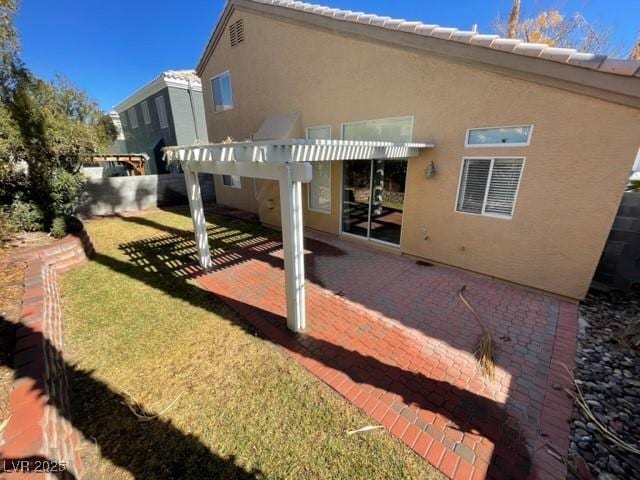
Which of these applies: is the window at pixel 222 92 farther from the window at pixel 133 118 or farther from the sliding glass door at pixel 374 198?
the window at pixel 133 118

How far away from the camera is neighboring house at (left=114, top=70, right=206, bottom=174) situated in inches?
762

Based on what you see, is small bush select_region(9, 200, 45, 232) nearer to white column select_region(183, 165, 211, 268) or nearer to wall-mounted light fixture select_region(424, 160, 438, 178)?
white column select_region(183, 165, 211, 268)

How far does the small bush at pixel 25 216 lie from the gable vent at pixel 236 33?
9.75 m

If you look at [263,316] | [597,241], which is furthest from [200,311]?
[597,241]

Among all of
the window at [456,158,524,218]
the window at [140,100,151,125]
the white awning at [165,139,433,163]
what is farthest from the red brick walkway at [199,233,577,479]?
the window at [140,100,151,125]

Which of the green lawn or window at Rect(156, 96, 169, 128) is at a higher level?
window at Rect(156, 96, 169, 128)

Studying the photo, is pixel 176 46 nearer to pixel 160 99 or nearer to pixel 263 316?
pixel 160 99

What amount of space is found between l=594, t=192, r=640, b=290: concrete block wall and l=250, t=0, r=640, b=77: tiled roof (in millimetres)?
3087

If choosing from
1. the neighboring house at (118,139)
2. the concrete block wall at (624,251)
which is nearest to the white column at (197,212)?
the concrete block wall at (624,251)

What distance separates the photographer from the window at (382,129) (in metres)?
7.39

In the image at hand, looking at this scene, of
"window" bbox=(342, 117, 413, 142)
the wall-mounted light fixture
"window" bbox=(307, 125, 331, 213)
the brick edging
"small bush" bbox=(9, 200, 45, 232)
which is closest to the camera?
the brick edging

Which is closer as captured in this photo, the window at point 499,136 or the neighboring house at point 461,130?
the neighboring house at point 461,130

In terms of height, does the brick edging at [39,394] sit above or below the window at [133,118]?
below

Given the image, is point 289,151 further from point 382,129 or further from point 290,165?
point 382,129
